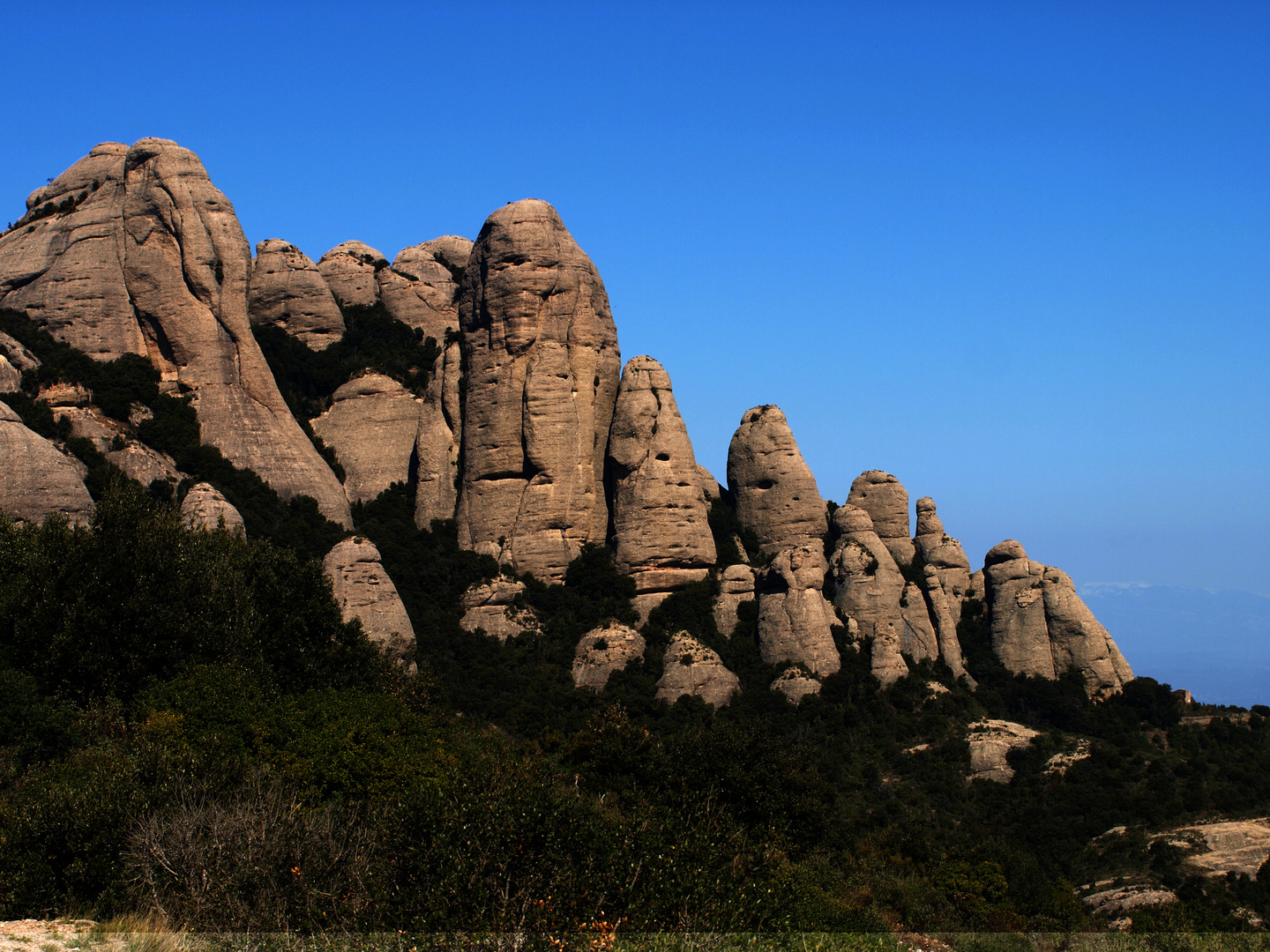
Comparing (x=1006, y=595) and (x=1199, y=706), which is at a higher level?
(x=1006, y=595)

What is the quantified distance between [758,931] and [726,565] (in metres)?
43.8

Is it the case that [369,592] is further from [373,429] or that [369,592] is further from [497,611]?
[373,429]

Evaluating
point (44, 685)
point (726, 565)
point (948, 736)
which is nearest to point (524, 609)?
point (726, 565)

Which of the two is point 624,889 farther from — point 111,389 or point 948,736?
point 111,389

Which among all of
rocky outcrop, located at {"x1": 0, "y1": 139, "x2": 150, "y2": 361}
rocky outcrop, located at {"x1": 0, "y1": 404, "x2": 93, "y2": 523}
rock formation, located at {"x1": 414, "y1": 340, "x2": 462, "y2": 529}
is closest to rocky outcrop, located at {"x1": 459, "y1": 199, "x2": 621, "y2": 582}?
rock formation, located at {"x1": 414, "y1": 340, "x2": 462, "y2": 529}

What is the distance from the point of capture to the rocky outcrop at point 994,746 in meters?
50.0

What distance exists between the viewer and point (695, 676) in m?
54.2

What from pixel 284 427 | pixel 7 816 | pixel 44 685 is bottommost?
pixel 7 816

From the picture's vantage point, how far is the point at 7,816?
21.6m

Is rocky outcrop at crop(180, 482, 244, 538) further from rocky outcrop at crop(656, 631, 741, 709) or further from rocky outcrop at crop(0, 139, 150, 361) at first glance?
rocky outcrop at crop(656, 631, 741, 709)

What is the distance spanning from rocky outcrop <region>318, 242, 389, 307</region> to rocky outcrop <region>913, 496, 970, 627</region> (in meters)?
36.1

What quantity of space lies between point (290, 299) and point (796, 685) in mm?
37982

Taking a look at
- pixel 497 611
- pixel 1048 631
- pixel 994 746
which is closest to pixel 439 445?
pixel 497 611

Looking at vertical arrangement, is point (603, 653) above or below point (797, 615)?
below
